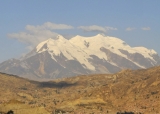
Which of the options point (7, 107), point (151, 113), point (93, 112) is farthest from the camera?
point (93, 112)

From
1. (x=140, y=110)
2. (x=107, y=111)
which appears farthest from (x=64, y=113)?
(x=140, y=110)

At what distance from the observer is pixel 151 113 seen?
7259 inches

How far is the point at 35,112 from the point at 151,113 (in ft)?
344

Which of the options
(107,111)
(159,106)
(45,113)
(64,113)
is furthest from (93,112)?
(45,113)

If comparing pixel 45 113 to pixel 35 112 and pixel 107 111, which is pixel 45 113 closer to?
pixel 35 112

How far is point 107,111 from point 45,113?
358 ft

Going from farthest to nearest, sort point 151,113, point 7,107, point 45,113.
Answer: point 151,113 < point 45,113 < point 7,107

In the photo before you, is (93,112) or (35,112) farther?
(93,112)

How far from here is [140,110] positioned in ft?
635

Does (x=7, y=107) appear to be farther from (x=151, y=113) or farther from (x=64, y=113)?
(x=151, y=113)

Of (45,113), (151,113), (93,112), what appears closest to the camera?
(45,113)

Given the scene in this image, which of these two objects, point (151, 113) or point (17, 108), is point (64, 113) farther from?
point (17, 108)

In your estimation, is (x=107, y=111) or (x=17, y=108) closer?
(x=17, y=108)

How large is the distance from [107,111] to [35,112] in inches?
4386
